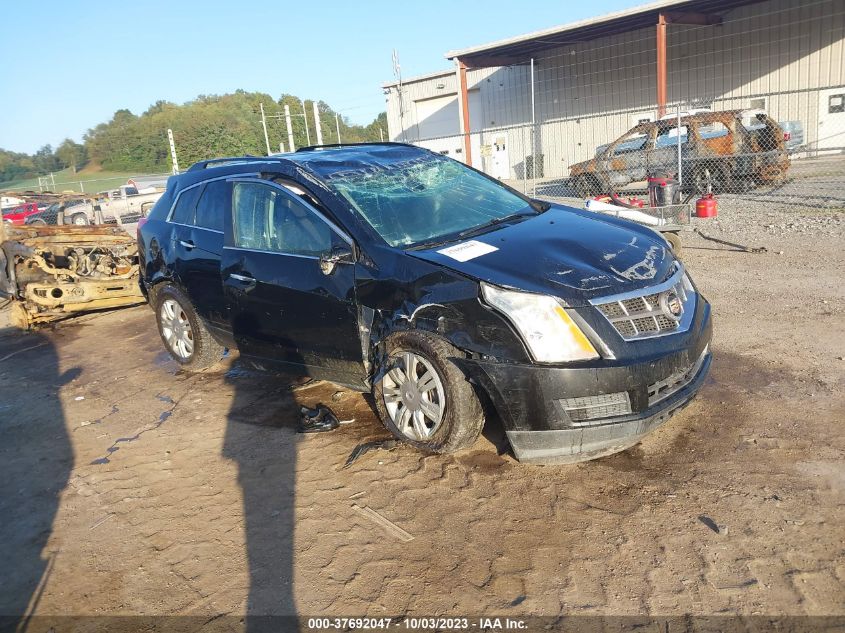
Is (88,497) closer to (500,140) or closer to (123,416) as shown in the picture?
(123,416)

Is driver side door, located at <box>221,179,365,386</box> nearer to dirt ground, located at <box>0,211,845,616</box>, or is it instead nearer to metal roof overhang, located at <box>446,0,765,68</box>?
dirt ground, located at <box>0,211,845,616</box>

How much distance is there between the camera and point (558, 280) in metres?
3.56

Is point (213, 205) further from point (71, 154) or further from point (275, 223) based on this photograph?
point (71, 154)

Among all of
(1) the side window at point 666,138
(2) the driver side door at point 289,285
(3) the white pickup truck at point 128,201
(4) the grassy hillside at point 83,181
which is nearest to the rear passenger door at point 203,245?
(2) the driver side door at point 289,285

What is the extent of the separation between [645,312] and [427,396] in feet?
4.27

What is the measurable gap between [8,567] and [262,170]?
294 centimetres

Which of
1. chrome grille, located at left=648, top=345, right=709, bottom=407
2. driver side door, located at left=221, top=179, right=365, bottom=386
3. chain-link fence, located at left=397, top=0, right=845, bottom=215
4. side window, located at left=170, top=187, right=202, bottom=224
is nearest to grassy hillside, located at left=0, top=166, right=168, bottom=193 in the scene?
chain-link fence, located at left=397, top=0, right=845, bottom=215

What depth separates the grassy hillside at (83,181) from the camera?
129 ft

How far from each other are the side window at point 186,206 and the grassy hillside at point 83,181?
2787cm

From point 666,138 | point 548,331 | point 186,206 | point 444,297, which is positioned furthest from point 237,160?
point 666,138

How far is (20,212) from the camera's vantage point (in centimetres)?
2550

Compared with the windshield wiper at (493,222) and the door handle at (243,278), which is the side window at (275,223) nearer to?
the door handle at (243,278)

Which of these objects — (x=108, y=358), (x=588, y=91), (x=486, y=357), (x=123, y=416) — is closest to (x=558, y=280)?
(x=486, y=357)

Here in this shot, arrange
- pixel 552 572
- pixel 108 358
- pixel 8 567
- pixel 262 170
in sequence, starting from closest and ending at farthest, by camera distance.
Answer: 1. pixel 552 572
2. pixel 8 567
3. pixel 262 170
4. pixel 108 358
